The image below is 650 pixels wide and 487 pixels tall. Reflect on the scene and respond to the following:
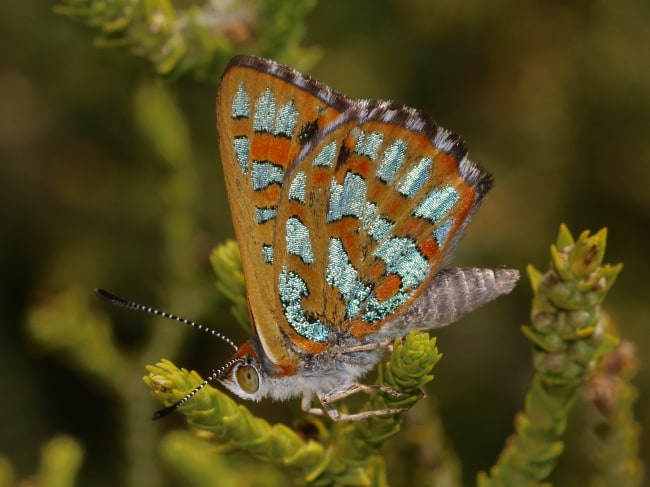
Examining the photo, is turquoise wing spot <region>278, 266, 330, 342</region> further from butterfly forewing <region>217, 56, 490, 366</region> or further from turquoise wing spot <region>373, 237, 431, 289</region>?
turquoise wing spot <region>373, 237, 431, 289</region>

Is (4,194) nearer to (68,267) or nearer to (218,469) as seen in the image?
(68,267)

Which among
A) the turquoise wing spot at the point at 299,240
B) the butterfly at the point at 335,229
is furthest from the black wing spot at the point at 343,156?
the turquoise wing spot at the point at 299,240

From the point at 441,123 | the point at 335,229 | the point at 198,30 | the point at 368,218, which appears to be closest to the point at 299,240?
the point at 335,229

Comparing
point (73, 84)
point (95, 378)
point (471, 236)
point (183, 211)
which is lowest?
point (95, 378)

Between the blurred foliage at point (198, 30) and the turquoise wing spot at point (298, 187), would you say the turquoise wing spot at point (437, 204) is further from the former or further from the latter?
the blurred foliage at point (198, 30)

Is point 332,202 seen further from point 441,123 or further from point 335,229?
point 441,123

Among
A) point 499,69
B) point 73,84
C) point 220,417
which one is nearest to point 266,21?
point 220,417
